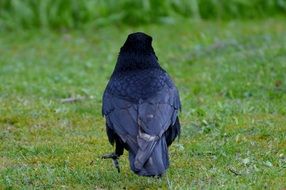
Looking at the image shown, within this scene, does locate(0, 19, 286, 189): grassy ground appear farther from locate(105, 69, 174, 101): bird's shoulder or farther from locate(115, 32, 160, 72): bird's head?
locate(115, 32, 160, 72): bird's head

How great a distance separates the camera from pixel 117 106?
236 inches

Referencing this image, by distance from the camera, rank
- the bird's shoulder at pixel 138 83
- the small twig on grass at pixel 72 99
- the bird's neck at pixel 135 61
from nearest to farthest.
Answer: the bird's shoulder at pixel 138 83
the bird's neck at pixel 135 61
the small twig on grass at pixel 72 99

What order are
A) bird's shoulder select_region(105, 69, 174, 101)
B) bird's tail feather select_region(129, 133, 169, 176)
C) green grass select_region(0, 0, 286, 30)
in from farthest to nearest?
green grass select_region(0, 0, 286, 30)
bird's shoulder select_region(105, 69, 174, 101)
bird's tail feather select_region(129, 133, 169, 176)

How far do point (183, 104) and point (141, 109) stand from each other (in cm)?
301

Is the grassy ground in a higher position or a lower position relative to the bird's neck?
lower

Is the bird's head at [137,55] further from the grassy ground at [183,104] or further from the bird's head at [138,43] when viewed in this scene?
the grassy ground at [183,104]

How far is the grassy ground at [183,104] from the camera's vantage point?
20.1ft

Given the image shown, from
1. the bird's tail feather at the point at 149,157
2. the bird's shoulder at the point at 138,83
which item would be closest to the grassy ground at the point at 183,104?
the bird's tail feather at the point at 149,157

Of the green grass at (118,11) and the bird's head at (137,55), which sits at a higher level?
the bird's head at (137,55)

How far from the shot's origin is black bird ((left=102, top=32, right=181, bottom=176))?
5504 mm

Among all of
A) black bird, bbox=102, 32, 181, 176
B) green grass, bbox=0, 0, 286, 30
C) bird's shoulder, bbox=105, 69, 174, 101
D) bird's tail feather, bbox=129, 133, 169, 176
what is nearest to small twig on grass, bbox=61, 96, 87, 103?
black bird, bbox=102, 32, 181, 176

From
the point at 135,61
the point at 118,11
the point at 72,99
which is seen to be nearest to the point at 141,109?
the point at 135,61

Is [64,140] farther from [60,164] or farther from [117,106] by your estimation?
[117,106]

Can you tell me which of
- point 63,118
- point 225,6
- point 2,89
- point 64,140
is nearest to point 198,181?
point 64,140
